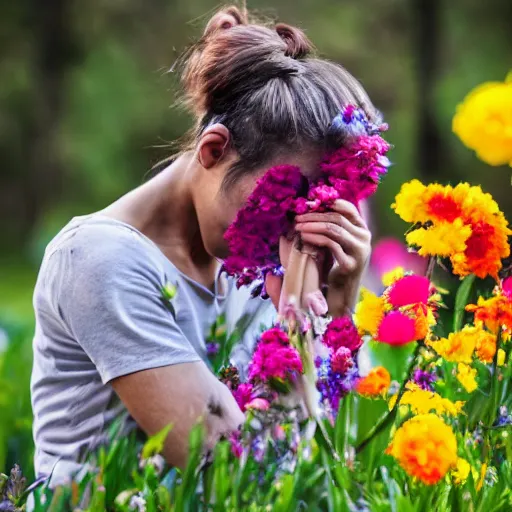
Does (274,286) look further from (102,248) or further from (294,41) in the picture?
(294,41)

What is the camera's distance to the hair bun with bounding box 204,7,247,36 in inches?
85.0

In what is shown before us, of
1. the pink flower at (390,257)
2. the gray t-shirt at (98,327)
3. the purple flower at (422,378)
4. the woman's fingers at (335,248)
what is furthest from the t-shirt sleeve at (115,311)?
the pink flower at (390,257)

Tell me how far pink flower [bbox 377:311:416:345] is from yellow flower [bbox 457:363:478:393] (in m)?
0.24

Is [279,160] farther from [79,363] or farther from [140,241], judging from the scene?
[79,363]

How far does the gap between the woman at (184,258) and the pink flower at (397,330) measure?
1.00ft

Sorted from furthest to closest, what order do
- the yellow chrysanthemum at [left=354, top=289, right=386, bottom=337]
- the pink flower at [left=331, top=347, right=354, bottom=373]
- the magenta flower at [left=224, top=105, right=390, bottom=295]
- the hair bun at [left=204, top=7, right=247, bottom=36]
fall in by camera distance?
the hair bun at [left=204, top=7, right=247, bottom=36] → the magenta flower at [left=224, top=105, right=390, bottom=295] → the yellow chrysanthemum at [left=354, top=289, right=386, bottom=337] → the pink flower at [left=331, top=347, right=354, bottom=373]

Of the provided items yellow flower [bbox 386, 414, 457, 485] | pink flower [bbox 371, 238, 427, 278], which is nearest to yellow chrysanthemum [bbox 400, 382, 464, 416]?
yellow flower [bbox 386, 414, 457, 485]

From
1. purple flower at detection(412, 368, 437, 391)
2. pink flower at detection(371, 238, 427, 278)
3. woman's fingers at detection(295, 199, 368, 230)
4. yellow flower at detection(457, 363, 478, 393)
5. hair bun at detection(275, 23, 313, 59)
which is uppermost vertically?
hair bun at detection(275, 23, 313, 59)

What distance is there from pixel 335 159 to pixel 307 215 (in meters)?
0.12

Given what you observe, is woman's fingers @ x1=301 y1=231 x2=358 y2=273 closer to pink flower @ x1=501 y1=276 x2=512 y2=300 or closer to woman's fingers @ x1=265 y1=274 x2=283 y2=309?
woman's fingers @ x1=265 y1=274 x2=283 y2=309

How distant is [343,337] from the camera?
150 cm

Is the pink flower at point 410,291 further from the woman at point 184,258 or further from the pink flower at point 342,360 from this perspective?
the woman at point 184,258

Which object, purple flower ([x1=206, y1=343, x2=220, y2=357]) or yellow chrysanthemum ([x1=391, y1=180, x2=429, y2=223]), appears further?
purple flower ([x1=206, y1=343, x2=220, y2=357])

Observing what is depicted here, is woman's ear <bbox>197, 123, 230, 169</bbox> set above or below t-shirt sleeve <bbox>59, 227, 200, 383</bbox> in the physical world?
above
